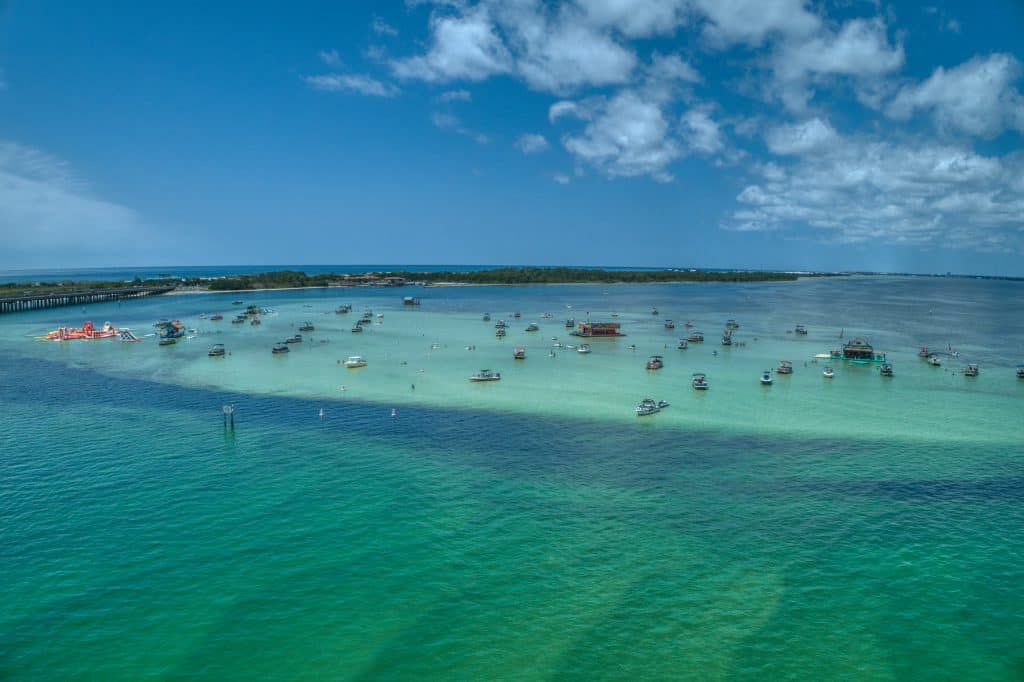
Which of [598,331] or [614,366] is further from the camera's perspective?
[598,331]

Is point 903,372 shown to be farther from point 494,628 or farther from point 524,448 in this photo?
point 494,628

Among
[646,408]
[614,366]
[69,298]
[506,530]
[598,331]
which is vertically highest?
[69,298]

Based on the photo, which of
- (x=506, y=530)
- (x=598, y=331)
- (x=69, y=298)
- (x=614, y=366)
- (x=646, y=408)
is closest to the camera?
(x=506, y=530)

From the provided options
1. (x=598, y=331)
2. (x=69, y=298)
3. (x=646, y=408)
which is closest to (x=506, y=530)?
(x=646, y=408)

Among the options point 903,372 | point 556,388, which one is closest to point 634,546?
point 556,388

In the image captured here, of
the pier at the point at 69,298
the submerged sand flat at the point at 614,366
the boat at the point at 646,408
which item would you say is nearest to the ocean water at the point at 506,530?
the submerged sand flat at the point at 614,366

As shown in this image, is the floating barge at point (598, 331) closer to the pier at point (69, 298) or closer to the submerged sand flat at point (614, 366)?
the submerged sand flat at point (614, 366)

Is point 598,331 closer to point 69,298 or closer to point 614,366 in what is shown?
point 614,366
